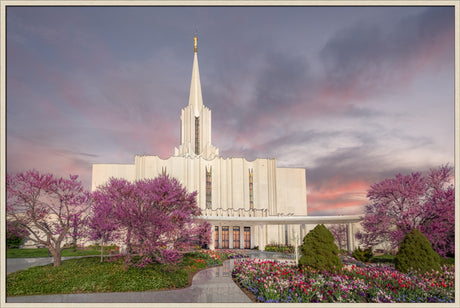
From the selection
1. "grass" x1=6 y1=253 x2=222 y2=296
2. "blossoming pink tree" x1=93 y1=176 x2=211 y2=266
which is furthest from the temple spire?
"grass" x1=6 y1=253 x2=222 y2=296

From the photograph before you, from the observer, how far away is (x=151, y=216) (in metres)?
13.5

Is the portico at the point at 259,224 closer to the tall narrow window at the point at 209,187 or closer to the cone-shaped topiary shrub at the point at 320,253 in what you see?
the tall narrow window at the point at 209,187

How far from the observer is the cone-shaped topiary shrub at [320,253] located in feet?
44.0

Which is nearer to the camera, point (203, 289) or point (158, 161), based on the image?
point (203, 289)

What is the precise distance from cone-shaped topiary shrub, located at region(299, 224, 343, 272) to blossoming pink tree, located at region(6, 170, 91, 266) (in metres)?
10.9

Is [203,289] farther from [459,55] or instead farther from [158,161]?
[158,161]

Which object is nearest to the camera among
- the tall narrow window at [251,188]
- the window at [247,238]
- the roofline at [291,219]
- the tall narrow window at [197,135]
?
the roofline at [291,219]

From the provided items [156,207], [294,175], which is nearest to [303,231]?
[294,175]

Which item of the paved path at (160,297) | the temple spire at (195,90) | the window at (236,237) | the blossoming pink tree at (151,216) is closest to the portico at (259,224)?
the window at (236,237)

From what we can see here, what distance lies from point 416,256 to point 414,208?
496 centimetres

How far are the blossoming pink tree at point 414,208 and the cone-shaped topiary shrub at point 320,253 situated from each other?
22.3 feet

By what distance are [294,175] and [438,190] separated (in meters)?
23.6

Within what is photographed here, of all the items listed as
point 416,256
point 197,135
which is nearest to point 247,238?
point 197,135

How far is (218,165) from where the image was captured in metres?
37.5
